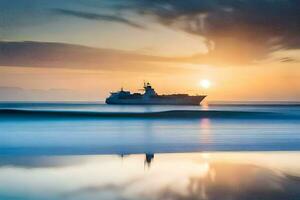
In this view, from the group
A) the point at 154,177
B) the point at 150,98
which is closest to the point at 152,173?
the point at 154,177

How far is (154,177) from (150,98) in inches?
4042

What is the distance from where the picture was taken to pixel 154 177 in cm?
1166

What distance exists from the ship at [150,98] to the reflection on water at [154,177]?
98.2 meters

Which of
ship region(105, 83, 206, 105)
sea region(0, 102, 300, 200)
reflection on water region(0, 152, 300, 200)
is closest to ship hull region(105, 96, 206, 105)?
ship region(105, 83, 206, 105)

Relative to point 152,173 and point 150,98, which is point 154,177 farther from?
point 150,98

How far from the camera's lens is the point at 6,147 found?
67.1 feet

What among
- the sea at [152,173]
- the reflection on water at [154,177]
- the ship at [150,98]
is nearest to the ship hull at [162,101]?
the ship at [150,98]

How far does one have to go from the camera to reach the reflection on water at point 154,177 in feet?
Answer: 30.8

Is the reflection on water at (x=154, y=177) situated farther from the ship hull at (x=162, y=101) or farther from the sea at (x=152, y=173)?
the ship hull at (x=162, y=101)

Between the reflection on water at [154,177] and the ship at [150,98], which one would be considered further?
the ship at [150,98]

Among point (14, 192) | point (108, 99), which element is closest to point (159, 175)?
point (14, 192)

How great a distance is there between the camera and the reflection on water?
9.39 meters

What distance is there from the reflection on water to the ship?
98209mm

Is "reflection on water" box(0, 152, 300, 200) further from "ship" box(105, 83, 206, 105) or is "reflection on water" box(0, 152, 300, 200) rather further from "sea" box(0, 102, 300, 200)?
"ship" box(105, 83, 206, 105)
